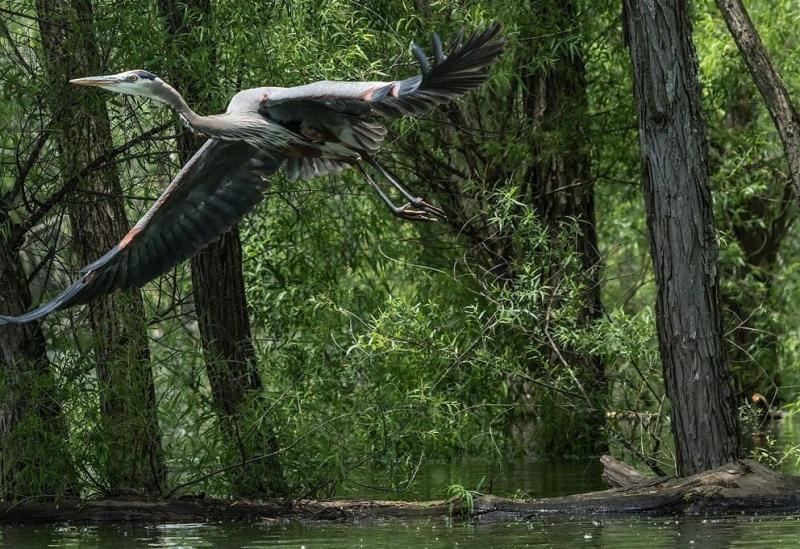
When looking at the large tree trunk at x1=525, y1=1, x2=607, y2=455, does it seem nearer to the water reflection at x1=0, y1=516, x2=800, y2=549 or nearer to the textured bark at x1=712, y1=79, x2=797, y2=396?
the textured bark at x1=712, y1=79, x2=797, y2=396

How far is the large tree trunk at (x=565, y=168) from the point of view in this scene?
11.5m

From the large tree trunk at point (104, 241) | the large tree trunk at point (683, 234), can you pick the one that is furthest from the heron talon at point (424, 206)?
the large tree trunk at point (104, 241)

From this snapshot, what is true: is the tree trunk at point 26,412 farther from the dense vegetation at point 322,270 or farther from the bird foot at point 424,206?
the bird foot at point 424,206

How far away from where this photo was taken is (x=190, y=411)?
8.89 meters

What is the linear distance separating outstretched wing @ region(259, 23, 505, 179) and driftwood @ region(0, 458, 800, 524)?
83.9 inches

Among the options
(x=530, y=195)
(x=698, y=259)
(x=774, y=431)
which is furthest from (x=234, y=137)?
(x=774, y=431)

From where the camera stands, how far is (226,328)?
31.5ft

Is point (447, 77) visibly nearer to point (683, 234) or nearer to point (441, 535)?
point (683, 234)

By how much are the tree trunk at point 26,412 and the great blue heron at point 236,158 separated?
101 centimetres

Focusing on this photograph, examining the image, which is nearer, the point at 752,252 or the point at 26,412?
the point at 26,412

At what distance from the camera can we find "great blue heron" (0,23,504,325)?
7.91 metres

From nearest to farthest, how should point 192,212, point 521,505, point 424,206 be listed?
1. point 521,505
2. point 424,206
3. point 192,212

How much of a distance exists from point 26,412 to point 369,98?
10.3 feet

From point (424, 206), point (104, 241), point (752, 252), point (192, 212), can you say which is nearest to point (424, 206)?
point (424, 206)
